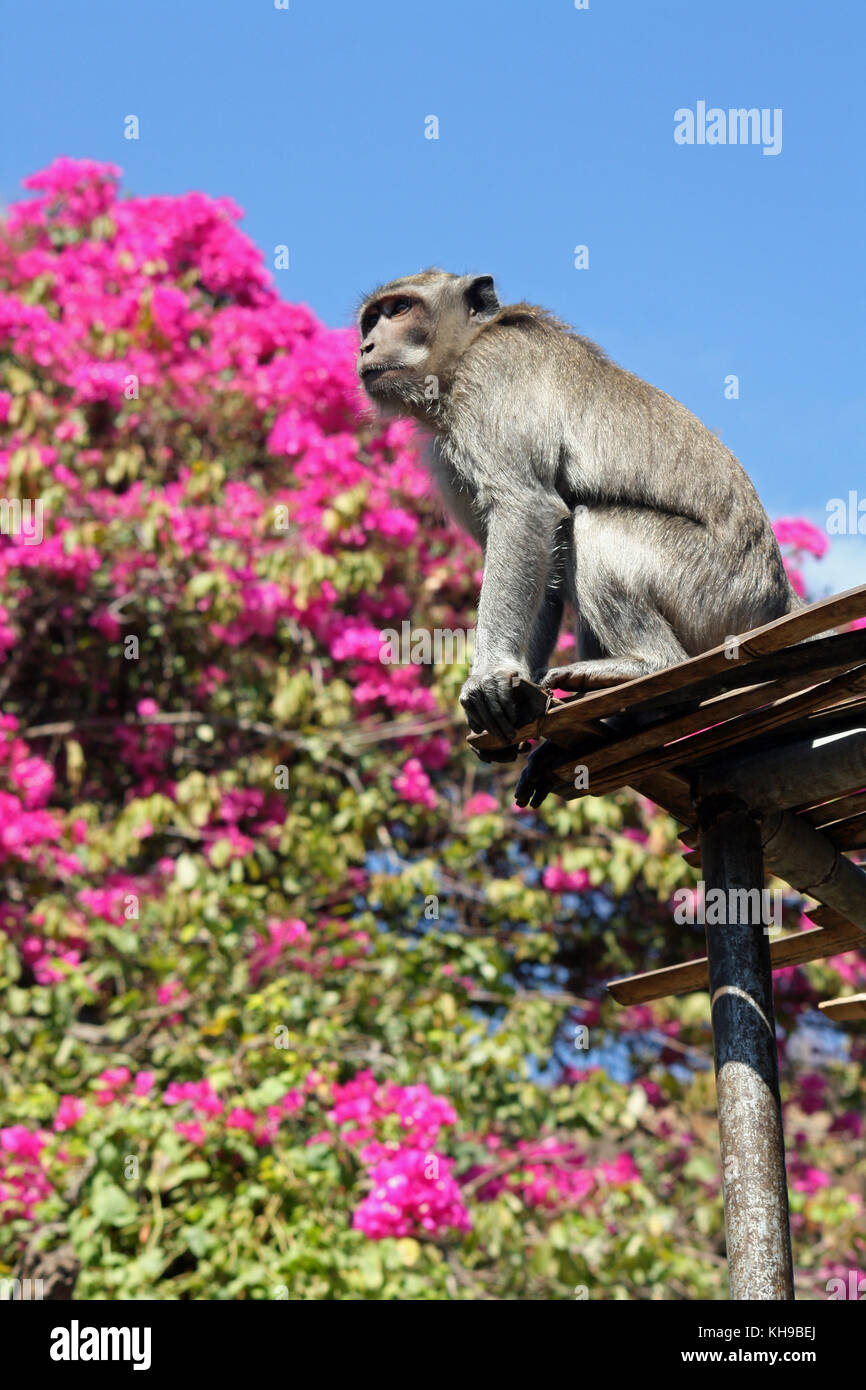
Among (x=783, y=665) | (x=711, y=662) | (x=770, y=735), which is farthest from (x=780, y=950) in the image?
(x=711, y=662)

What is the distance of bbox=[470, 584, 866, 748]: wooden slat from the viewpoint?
97.3 inches

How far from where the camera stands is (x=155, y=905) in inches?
245

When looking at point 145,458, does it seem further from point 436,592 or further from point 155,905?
point 155,905

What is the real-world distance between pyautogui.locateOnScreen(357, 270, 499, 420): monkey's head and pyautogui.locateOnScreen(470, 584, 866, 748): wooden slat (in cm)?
141

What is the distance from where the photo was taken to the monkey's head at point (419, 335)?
403cm

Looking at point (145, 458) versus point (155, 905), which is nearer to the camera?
point (155, 905)

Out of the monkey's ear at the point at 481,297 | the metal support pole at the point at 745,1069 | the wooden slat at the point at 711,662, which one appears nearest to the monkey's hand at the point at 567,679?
the wooden slat at the point at 711,662

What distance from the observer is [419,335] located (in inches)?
162

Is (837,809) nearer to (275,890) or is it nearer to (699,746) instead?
(699,746)

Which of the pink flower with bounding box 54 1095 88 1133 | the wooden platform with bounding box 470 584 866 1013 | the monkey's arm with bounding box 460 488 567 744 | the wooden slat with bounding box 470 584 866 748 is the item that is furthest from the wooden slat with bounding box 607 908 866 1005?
the pink flower with bounding box 54 1095 88 1133

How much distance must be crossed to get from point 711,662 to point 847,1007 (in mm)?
1997
